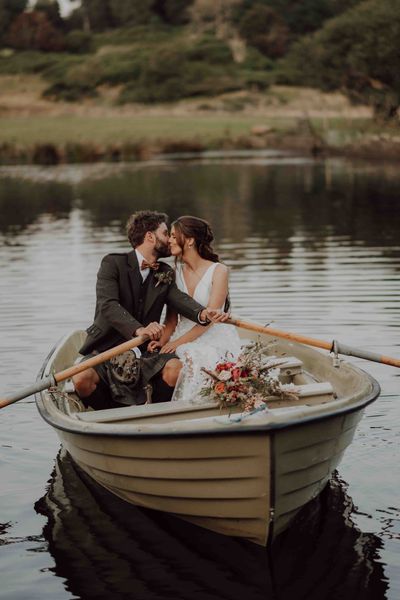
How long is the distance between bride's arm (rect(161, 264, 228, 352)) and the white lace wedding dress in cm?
5

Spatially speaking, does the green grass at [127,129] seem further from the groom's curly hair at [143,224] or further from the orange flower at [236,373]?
the orange flower at [236,373]

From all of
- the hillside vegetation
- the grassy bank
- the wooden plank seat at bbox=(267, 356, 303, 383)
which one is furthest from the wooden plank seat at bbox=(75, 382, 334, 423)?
the hillside vegetation

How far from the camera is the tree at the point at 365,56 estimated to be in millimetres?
64688

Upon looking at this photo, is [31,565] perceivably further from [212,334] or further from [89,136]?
[89,136]

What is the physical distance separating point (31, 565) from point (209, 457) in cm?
157

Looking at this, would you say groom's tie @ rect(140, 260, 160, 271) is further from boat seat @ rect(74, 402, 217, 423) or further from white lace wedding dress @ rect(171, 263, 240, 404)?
boat seat @ rect(74, 402, 217, 423)

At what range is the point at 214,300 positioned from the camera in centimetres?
1004

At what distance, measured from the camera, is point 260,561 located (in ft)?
26.7

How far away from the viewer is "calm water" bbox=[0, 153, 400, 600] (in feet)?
26.2

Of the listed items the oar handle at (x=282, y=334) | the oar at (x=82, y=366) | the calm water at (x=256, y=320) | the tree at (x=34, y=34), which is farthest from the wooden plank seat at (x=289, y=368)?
the tree at (x=34, y=34)

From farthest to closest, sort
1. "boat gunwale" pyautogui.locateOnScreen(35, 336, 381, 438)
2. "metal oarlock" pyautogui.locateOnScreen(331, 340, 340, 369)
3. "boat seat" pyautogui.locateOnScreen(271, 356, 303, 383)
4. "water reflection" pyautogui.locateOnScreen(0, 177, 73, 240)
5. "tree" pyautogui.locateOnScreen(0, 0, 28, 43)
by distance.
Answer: "tree" pyautogui.locateOnScreen(0, 0, 28, 43) < "water reflection" pyautogui.locateOnScreen(0, 177, 73, 240) < "boat seat" pyautogui.locateOnScreen(271, 356, 303, 383) < "metal oarlock" pyautogui.locateOnScreen(331, 340, 340, 369) < "boat gunwale" pyautogui.locateOnScreen(35, 336, 381, 438)

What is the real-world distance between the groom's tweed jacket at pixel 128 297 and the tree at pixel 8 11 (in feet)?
485

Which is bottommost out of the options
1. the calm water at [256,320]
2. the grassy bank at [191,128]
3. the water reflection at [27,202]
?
the grassy bank at [191,128]

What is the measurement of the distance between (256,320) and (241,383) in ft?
26.2
